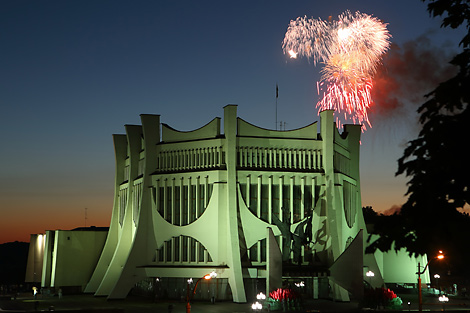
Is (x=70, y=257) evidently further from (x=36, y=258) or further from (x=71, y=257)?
(x=36, y=258)

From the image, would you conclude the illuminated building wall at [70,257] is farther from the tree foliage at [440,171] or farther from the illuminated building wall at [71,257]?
the tree foliage at [440,171]

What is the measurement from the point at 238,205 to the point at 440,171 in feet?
158

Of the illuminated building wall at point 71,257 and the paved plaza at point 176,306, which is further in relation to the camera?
the illuminated building wall at point 71,257

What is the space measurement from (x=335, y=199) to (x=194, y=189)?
14.1 m

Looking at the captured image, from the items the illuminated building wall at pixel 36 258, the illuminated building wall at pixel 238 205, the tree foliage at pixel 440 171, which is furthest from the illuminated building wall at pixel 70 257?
the tree foliage at pixel 440 171

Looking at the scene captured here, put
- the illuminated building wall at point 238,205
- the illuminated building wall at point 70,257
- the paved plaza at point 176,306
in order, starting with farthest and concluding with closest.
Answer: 1. the illuminated building wall at point 70,257
2. the illuminated building wall at point 238,205
3. the paved plaza at point 176,306

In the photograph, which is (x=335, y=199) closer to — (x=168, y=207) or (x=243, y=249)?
(x=243, y=249)

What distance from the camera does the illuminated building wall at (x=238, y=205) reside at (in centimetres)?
6359

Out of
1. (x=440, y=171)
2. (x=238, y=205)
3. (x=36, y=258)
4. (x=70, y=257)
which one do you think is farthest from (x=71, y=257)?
(x=440, y=171)

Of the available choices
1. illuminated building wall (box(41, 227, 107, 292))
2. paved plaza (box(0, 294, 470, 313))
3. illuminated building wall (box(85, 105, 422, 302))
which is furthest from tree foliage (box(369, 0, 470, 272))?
illuminated building wall (box(41, 227, 107, 292))

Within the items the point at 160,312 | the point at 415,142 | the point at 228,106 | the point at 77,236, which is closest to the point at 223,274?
the point at 160,312

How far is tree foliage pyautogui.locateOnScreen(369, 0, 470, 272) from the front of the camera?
17.6 metres

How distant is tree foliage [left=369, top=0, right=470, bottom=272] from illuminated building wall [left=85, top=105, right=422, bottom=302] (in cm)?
4376

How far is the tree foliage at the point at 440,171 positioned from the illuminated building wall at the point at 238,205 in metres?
43.8
